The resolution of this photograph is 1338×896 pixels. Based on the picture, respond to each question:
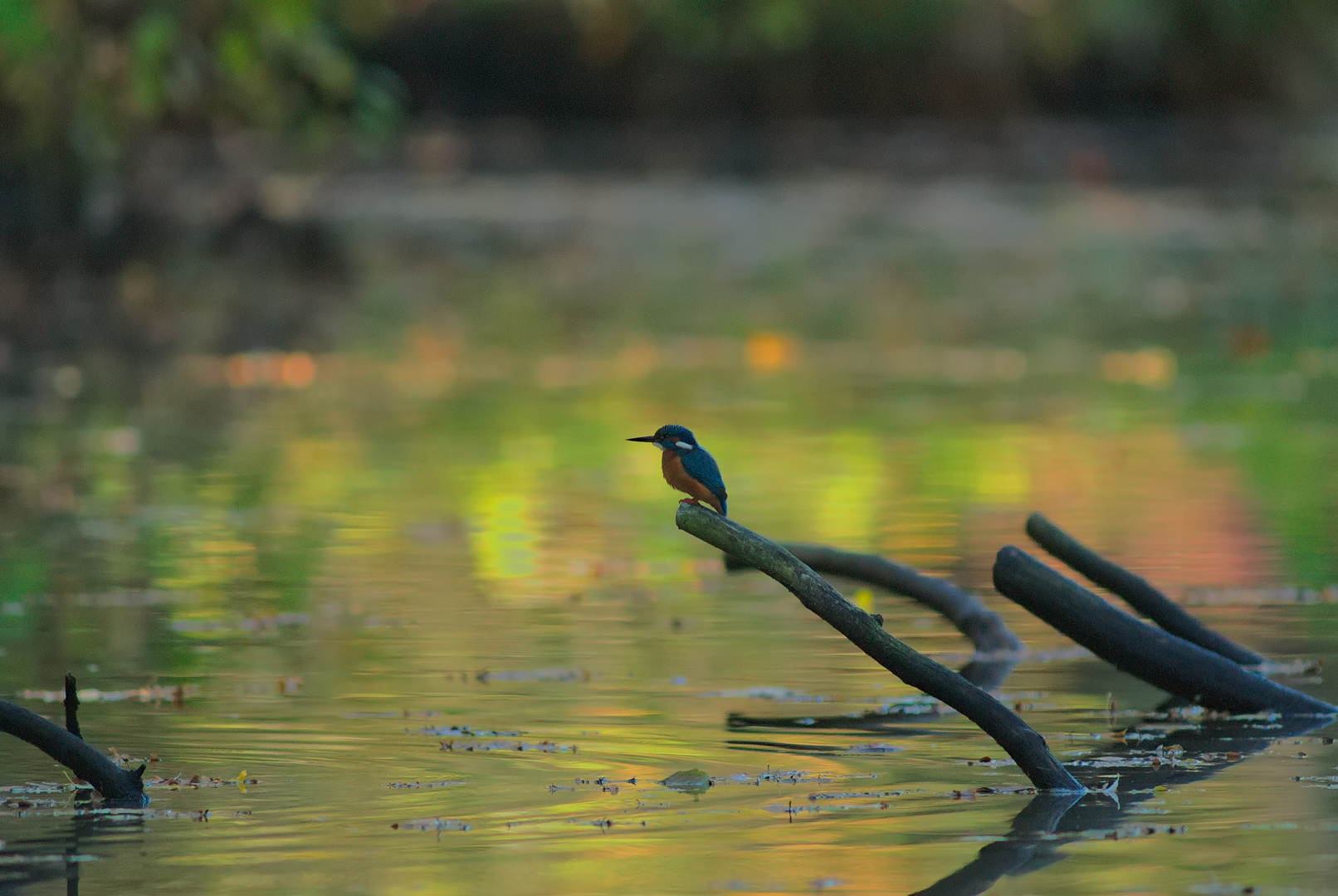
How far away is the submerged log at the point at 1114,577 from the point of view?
930cm

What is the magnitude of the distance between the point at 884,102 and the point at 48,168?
42176mm

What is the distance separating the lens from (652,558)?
43.9ft

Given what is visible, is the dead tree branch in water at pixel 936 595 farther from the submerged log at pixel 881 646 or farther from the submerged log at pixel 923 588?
the submerged log at pixel 881 646

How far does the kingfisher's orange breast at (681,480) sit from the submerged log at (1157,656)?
1386 millimetres

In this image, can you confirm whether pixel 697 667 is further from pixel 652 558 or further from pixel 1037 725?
pixel 652 558

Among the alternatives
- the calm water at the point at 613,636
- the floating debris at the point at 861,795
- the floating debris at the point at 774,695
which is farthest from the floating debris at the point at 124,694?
the floating debris at the point at 861,795

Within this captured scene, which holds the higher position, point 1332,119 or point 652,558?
point 1332,119

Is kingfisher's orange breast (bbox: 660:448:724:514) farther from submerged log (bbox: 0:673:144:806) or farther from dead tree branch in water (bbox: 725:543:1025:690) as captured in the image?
dead tree branch in water (bbox: 725:543:1025:690)

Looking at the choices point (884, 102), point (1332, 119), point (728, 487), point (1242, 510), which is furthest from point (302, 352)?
point (1332, 119)

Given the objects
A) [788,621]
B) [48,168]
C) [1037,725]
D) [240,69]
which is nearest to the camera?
[1037,725]

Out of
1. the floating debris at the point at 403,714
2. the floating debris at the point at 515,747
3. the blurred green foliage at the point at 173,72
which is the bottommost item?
the floating debris at the point at 515,747

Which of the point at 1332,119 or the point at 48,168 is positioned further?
the point at 1332,119

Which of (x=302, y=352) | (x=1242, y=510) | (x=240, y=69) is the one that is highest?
(x=240, y=69)

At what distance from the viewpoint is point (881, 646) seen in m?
7.76
